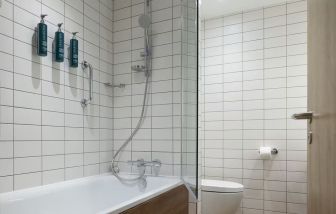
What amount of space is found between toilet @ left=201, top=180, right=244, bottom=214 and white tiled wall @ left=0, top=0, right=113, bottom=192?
98cm

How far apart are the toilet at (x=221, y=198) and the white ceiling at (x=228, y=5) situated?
6.03ft

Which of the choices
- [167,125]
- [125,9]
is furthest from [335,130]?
[125,9]

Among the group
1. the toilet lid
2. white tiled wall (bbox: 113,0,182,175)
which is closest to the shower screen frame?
white tiled wall (bbox: 113,0,182,175)

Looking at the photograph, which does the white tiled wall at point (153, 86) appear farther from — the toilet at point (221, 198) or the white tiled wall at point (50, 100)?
the toilet at point (221, 198)

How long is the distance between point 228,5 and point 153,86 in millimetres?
1272

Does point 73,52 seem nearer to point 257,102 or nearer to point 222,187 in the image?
point 222,187

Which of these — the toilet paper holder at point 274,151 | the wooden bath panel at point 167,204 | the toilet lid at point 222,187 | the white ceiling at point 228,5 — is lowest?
the toilet lid at point 222,187

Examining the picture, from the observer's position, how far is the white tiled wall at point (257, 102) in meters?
2.62

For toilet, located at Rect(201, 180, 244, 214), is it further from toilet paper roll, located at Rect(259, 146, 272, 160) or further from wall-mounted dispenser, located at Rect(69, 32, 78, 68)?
wall-mounted dispenser, located at Rect(69, 32, 78, 68)

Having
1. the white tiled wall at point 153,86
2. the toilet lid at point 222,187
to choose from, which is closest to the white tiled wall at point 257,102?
the toilet lid at point 222,187

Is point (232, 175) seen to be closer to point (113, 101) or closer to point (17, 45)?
point (113, 101)

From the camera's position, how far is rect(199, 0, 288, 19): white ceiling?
107 inches

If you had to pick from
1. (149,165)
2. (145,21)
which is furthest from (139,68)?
(149,165)

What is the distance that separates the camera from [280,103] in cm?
269
